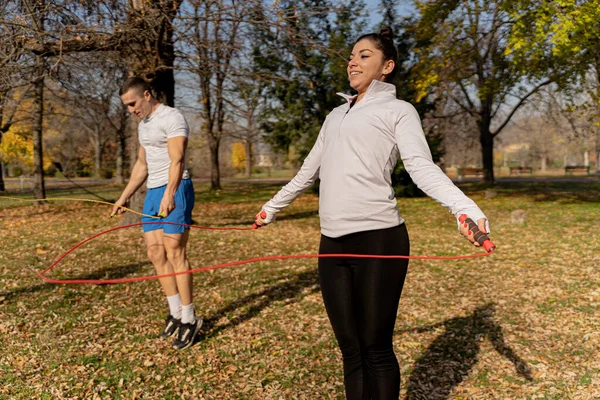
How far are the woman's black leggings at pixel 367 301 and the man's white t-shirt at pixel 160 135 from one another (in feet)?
5.85

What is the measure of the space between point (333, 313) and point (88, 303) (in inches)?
142

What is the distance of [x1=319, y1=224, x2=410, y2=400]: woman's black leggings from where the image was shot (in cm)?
226

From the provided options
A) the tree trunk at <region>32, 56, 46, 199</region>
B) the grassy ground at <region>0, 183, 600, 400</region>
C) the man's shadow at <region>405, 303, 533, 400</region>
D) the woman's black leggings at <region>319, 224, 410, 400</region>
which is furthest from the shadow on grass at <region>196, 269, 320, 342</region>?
the tree trunk at <region>32, 56, 46, 199</region>

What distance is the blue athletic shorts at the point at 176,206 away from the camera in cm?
368

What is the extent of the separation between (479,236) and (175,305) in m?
2.98

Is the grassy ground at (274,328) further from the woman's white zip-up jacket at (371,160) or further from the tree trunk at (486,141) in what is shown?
the tree trunk at (486,141)

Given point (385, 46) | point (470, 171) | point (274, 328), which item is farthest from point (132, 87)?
point (470, 171)

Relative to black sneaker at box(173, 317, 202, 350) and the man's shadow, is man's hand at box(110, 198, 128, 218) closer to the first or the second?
black sneaker at box(173, 317, 202, 350)

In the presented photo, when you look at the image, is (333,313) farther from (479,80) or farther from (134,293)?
(479,80)

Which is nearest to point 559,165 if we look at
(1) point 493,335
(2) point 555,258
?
(2) point 555,258

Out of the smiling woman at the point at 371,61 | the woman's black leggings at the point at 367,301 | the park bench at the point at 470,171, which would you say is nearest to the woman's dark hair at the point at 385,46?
the smiling woman at the point at 371,61

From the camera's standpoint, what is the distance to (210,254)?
7625 mm

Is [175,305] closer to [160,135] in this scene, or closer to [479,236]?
[160,135]

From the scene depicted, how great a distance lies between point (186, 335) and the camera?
3.99m
